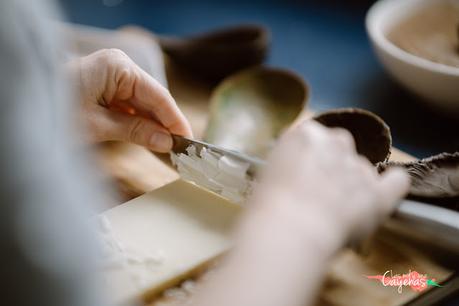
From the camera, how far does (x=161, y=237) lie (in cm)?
60

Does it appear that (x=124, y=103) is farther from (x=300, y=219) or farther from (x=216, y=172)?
(x=300, y=219)

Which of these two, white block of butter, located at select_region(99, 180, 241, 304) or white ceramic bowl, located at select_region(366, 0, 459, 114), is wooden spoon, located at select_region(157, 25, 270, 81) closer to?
white ceramic bowl, located at select_region(366, 0, 459, 114)

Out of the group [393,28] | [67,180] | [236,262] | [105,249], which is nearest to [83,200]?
[67,180]

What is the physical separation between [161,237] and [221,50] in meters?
0.39

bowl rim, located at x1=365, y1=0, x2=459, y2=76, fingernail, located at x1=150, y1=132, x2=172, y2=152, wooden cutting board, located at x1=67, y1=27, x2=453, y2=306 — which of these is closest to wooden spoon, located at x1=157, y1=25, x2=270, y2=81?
wooden cutting board, located at x1=67, y1=27, x2=453, y2=306

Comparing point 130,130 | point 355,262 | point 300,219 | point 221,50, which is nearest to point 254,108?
point 221,50

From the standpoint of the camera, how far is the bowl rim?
0.72 meters

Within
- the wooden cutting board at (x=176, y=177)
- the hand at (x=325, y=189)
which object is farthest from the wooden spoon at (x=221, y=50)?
the hand at (x=325, y=189)

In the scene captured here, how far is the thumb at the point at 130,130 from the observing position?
0.68 metres

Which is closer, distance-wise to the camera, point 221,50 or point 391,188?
point 391,188

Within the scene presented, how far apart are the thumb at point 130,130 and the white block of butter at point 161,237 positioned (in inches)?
2.2

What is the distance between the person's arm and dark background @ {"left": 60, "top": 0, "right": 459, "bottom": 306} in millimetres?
342

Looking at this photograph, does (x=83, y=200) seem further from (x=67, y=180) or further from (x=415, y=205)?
(x=415, y=205)
